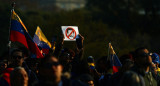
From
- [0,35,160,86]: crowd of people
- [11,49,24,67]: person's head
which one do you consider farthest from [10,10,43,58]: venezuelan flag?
[11,49,24,67]: person's head

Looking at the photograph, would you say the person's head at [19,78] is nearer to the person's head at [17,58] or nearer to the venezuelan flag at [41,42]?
the person's head at [17,58]

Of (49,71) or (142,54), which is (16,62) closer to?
(142,54)

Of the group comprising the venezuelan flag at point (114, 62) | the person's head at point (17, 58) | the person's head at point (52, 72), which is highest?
the person's head at point (52, 72)

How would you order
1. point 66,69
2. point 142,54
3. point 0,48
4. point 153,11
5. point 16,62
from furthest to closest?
point 153,11, point 0,48, point 66,69, point 16,62, point 142,54

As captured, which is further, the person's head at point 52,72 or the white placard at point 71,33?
the white placard at point 71,33

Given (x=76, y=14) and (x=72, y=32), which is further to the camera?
(x=76, y=14)

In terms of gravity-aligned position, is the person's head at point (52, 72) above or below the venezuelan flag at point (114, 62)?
above

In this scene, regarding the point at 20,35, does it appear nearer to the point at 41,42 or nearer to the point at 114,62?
the point at 41,42

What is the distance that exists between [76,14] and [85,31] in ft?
28.8

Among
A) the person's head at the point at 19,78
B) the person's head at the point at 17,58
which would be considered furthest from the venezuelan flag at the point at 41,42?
the person's head at the point at 19,78

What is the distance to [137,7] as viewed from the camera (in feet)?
199

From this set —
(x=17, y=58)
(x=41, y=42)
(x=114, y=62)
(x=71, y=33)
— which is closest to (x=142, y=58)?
(x=17, y=58)

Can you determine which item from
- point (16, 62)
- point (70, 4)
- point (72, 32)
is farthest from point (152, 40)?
point (70, 4)

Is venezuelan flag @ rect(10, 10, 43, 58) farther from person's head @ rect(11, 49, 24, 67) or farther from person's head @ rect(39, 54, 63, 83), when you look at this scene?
person's head @ rect(39, 54, 63, 83)
